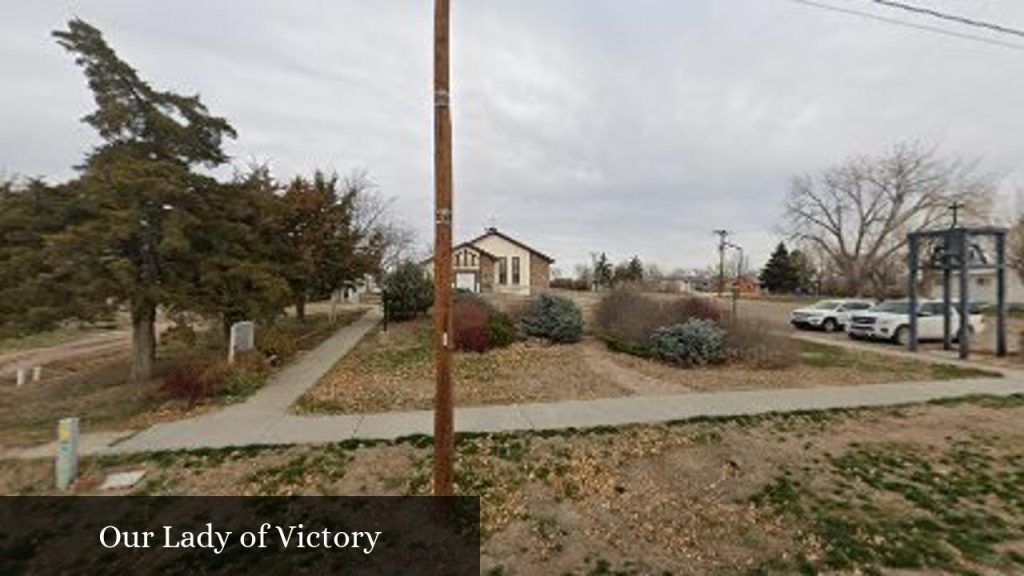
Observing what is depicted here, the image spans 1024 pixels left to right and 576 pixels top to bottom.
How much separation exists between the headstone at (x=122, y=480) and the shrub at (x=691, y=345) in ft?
36.7

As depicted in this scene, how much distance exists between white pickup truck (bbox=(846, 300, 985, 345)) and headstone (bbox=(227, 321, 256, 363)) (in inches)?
811

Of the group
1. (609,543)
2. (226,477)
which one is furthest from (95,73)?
(609,543)

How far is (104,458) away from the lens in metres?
7.65

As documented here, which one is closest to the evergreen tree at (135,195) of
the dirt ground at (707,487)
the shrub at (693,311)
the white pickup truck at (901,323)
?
the dirt ground at (707,487)

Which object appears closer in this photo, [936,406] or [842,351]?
[936,406]

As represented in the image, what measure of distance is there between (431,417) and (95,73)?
1062cm

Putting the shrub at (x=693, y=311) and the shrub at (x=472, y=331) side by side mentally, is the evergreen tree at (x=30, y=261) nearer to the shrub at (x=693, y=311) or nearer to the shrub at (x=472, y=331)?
the shrub at (x=472, y=331)

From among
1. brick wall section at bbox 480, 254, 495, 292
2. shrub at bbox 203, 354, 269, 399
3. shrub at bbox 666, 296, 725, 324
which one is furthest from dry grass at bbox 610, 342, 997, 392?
brick wall section at bbox 480, 254, 495, 292

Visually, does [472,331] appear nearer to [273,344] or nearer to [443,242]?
[273,344]

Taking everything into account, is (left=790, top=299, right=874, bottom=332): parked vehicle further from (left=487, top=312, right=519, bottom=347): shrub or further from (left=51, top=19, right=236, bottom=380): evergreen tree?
(left=51, top=19, right=236, bottom=380): evergreen tree

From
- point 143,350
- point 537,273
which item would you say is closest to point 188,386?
point 143,350

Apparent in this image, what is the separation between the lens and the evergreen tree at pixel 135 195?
37.3 ft

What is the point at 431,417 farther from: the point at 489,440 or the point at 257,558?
the point at 257,558

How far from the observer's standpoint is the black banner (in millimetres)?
5328
